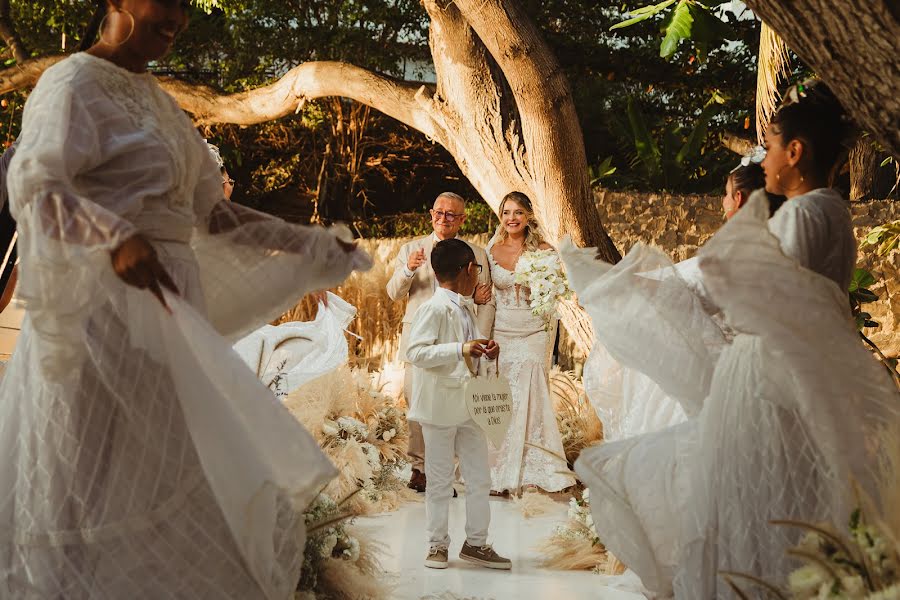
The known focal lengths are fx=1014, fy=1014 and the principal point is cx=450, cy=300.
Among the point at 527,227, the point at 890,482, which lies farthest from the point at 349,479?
the point at 890,482

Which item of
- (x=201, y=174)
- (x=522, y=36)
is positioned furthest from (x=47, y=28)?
(x=201, y=174)

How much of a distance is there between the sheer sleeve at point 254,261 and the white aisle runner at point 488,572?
6.46 ft

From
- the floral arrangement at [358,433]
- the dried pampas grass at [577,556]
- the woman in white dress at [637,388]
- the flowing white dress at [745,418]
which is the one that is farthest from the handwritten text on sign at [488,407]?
the flowing white dress at [745,418]

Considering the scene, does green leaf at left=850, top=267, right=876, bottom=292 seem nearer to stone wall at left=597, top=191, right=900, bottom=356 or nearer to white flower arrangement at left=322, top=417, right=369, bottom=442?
white flower arrangement at left=322, top=417, right=369, bottom=442

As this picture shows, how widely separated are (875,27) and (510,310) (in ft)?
15.4

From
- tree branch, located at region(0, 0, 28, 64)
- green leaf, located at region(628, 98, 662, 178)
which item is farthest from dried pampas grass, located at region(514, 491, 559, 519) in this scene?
tree branch, located at region(0, 0, 28, 64)

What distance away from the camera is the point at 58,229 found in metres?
2.26

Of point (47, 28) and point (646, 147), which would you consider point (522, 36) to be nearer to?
point (646, 147)

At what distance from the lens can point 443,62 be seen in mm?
7109

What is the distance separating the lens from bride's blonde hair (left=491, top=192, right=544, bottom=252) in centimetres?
686

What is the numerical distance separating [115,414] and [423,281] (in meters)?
4.75

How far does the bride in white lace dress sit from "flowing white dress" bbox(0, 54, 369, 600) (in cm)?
442

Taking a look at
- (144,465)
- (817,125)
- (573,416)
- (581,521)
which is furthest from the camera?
(573,416)

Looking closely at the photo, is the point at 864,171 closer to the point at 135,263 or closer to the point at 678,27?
the point at 678,27
